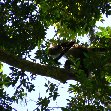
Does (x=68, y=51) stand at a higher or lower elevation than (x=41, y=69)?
higher

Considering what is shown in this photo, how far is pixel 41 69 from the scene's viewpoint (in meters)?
6.00

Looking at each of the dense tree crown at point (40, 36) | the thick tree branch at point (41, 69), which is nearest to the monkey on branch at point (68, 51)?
the dense tree crown at point (40, 36)

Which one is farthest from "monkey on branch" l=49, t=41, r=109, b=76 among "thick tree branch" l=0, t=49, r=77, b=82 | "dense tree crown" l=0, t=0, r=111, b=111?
"thick tree branch" l=0, t=49, r=77, b=82

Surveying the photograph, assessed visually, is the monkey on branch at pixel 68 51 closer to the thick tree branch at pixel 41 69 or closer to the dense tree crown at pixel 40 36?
the dense tree crown at pixel 40 36

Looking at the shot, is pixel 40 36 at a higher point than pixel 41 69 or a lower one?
higher

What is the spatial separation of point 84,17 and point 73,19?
25 centimetres

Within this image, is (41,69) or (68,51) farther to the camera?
(68,51)

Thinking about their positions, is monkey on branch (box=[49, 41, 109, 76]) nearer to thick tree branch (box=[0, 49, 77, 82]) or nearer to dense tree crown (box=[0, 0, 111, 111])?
dense tree crown (box=[0, 0, 111, 111])

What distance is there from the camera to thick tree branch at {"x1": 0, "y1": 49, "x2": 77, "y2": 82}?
5953mm

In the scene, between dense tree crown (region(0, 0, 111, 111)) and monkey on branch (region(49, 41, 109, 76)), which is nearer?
dense tree crown (region(0, 0, 111, 111))

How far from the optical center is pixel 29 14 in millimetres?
6879

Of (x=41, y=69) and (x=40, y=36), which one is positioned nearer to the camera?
(x=41, y=69)

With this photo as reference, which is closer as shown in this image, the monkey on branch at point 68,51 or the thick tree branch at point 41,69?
the thick tree branch at point 41,69

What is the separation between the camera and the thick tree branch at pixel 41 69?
5.95 meters
